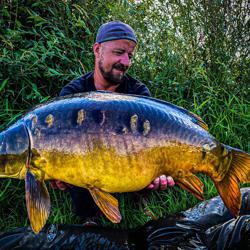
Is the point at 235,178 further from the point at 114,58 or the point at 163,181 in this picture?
the point at 114,58

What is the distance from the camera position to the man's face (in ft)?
8.96

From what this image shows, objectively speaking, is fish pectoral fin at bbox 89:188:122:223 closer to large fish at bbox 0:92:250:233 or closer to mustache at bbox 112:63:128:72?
large fish at bbox 0:92:250:233

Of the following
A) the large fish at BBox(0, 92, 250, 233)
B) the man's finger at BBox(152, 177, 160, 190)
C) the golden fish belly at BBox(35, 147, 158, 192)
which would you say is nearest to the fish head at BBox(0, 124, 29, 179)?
the large fish at BBox(0, 92, 250, 233)

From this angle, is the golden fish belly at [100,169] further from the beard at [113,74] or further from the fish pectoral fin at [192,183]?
the beard at [113,74]

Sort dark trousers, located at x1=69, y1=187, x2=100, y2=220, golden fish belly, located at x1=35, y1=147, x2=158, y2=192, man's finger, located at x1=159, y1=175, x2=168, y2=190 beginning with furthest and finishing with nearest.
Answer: dark trousers, located at x1=69, y1=187, x2=100, y2=220 < man's finger, located at x1=159, y1=175, x2=168, y2=190 < golden fish belly, located at x1=35, y1=147, x2=158, y2=192

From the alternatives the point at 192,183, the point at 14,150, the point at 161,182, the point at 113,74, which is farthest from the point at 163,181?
the point at 113,74

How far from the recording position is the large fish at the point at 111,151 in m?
1.86

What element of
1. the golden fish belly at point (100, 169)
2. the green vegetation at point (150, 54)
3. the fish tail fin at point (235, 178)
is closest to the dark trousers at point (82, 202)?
the green vegetation at point (150, 54)

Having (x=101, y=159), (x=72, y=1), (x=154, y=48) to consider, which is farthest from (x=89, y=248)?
(x=72, y=1)

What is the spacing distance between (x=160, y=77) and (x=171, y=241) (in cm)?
151

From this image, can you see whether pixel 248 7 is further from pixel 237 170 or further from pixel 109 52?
pixel 237 170

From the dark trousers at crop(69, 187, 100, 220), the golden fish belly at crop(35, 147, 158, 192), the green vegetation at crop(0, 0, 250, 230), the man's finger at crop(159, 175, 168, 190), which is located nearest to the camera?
the golden fish belly at crop(35, 147, 158, 192)

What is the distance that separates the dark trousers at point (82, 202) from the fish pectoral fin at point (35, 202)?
0.78 meters

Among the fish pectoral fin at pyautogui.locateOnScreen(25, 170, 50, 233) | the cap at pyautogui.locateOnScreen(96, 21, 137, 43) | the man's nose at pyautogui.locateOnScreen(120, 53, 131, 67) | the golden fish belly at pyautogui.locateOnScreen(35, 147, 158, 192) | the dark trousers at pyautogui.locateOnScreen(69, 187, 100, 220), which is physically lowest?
the dark trousers at pyautogui.locateOnScreen(69, 187, 100, 220)
